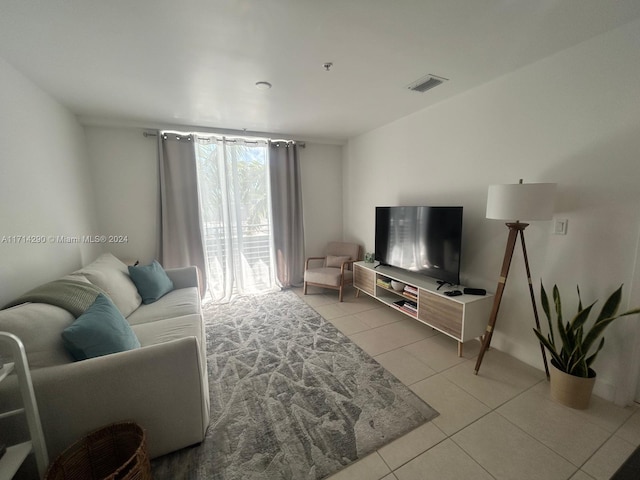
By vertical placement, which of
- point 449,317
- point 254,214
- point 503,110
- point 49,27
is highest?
point 49,27

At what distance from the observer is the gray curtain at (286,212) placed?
164 inches

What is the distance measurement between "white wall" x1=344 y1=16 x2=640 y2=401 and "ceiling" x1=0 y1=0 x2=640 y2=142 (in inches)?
7.6

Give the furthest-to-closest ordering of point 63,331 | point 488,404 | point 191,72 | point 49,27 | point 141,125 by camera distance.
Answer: point 141,125, point 191,72, point 488,404, point 49,27, point 63,331

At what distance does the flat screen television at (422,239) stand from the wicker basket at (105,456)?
265 centimetres

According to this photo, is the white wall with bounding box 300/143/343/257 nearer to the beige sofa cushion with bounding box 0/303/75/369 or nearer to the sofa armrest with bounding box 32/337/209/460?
the sofa armrest with bounding box 32/337/209/460

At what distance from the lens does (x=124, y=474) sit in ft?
3.77

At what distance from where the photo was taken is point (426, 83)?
240 centimetres

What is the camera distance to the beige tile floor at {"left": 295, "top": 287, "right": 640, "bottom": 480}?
140cm

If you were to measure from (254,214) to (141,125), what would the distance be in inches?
72.1

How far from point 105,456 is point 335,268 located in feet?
10.8

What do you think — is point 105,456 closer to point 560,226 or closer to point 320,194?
point 560,226

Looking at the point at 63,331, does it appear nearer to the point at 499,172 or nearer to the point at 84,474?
the point at 84,474

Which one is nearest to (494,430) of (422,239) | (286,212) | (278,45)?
(422,239)

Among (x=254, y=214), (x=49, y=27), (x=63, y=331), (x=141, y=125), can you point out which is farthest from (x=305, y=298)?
(x=49, y=27)
